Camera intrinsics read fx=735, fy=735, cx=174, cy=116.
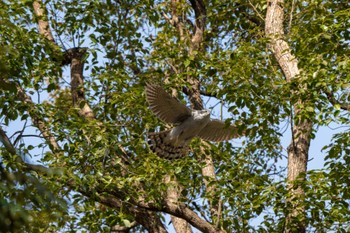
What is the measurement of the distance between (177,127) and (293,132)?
1559 mm

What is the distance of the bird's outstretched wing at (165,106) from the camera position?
9.53 metres

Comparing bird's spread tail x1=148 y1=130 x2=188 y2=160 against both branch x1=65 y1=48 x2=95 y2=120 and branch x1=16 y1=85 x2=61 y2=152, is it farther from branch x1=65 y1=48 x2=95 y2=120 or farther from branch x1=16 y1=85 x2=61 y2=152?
branch x1=16 y1=85 x2=61 y2=152

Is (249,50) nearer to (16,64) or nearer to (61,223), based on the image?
(16,64)

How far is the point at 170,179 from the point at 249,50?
2092 mm

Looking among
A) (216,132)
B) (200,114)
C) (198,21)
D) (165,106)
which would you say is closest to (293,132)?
(216,132)

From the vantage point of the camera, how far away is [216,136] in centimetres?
1039

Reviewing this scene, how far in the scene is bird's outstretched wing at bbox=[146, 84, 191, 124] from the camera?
31.3 ft

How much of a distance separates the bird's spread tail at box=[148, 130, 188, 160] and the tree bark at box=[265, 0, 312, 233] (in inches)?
61.8

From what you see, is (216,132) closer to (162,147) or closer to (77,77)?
(162,147)

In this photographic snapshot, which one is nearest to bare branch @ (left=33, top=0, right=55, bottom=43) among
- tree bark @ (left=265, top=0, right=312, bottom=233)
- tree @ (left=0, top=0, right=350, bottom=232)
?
tree @ (left=0, top=0, right=350, bottom=232)

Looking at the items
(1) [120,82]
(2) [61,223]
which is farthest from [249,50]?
(2) [61,223]

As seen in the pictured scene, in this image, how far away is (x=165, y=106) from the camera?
9711 millimetres

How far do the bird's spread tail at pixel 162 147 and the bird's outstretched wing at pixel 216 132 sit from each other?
1.19 ft

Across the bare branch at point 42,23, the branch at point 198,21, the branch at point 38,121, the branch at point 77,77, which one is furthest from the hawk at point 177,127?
the bare branch at point 42,23
